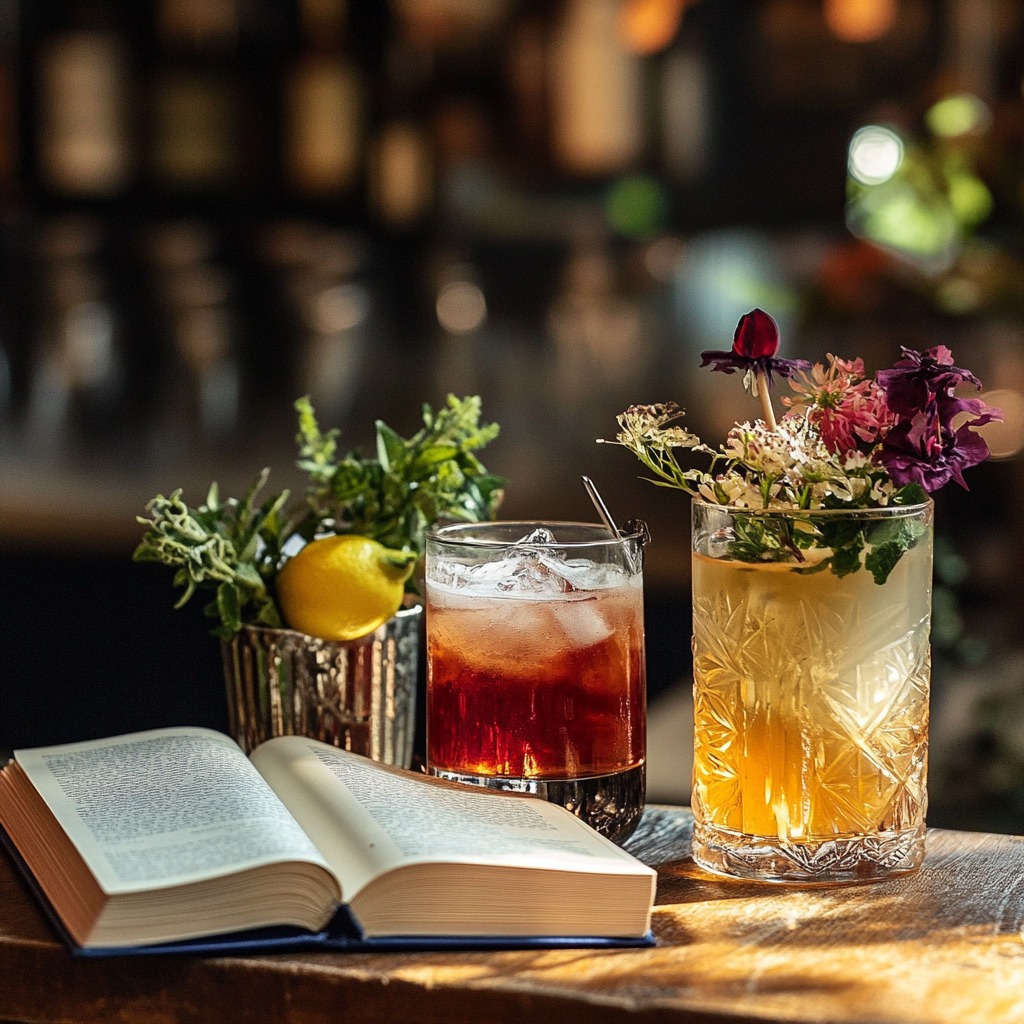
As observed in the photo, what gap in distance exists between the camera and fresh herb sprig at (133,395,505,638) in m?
1.12

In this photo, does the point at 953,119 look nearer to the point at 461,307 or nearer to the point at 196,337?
→ the point at 461,307

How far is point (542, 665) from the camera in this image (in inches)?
39.7

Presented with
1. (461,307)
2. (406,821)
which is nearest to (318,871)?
(406,821)

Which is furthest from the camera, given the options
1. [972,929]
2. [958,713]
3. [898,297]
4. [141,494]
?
[141,494]

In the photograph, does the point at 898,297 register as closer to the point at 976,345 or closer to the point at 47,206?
the point at 976,345

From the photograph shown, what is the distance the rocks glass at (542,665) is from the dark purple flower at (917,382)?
203mm

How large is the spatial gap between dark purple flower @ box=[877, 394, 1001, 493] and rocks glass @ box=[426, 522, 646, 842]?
0.19 m

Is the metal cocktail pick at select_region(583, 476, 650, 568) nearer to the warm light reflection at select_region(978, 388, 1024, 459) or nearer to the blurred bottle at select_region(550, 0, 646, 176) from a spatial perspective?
the warm light reflection at select_region(978, 388, 1024, 459)

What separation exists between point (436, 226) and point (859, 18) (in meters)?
1.09

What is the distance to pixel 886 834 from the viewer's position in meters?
0.98

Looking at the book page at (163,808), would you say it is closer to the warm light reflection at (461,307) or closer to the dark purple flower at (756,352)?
the dark purple flower at (756,352)

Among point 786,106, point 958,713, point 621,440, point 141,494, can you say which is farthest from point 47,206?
point 621,440

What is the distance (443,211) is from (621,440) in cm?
276

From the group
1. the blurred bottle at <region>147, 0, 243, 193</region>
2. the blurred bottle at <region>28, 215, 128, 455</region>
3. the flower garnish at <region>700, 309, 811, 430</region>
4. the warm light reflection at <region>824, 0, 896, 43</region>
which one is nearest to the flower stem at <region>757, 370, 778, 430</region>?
the flower garnish at <region>700, 309, 811, 430</region>
